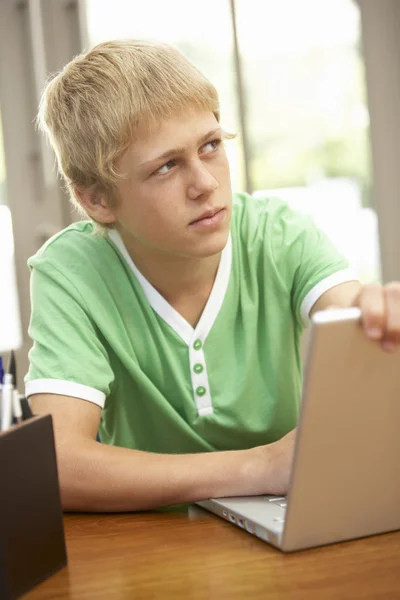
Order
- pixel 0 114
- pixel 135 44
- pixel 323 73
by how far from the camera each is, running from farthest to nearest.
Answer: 1. pixel 323 73
2. pixel 0 114
3. pixel 135 44

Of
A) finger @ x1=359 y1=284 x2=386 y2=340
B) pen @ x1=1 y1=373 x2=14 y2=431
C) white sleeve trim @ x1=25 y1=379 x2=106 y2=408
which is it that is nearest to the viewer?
finger @ x1=359 y1=284 x2=386 y2=340

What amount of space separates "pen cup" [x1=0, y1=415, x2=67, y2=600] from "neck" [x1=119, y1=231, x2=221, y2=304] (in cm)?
59

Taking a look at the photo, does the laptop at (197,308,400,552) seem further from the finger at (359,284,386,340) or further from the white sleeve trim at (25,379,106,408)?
the white sleeve trim at (25,379,106,408)

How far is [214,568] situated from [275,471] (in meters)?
0.21

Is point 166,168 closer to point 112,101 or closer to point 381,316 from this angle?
point 112,101

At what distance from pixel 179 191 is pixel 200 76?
0.20 meters

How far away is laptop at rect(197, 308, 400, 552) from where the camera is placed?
0.70m

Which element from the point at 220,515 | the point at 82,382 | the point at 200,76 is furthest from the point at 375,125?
the point at 220,515

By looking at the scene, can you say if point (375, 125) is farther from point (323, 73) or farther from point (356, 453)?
point (356, 453)

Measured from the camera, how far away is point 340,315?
683 mm

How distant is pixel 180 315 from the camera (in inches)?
52.6

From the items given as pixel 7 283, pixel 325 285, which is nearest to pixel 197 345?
pixel 325 285

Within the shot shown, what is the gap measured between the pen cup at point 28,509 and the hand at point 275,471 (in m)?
0.26

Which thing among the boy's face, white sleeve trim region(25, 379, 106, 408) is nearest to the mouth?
the boy's face
